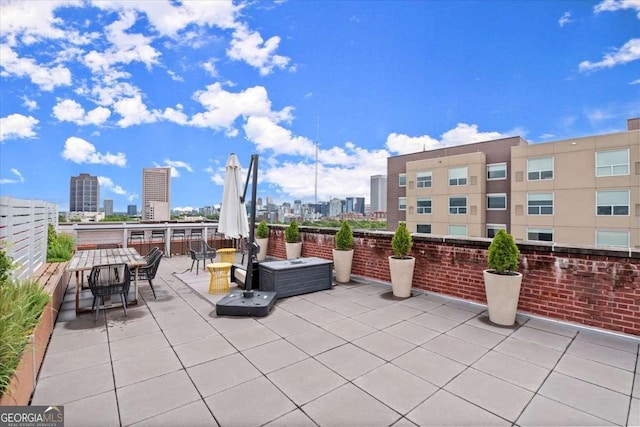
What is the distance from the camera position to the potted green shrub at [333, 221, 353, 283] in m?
6.68

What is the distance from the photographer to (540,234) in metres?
21.9

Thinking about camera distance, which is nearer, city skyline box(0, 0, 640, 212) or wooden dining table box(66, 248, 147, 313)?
wooden dining table box(66, 248, 147, 313)

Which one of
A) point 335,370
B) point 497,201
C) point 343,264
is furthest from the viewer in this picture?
point 497,201

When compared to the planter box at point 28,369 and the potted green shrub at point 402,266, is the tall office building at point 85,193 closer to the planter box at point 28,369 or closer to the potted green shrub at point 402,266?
the planter box at point 28,369

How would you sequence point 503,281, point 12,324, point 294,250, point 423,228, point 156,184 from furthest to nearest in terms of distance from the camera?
1. point 423,228
2. point 156,184
3. point 294,250
4. point 503,281
5. point 12,324

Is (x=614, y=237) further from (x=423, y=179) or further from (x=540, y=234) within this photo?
(x=423, y=179)

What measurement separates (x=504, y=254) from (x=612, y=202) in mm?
22116

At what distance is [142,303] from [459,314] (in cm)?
555

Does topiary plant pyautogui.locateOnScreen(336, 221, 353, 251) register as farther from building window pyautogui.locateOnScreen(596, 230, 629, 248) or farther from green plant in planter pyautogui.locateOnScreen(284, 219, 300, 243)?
building window pyautogui.locateOnScreen(596, 230, 629, 248)

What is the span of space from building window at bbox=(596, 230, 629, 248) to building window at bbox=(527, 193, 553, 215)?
3.15 m

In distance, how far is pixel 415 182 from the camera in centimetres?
2964

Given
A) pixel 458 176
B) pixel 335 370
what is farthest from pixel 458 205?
pixel 335 370

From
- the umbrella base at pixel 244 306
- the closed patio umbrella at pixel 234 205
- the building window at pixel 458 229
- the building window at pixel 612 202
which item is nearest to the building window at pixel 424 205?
the building window at pixel 458 229

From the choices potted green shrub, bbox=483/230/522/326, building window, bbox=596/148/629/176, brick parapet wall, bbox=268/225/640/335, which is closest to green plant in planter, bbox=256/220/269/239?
brick parapet wall, bbox=268/225/640/335
